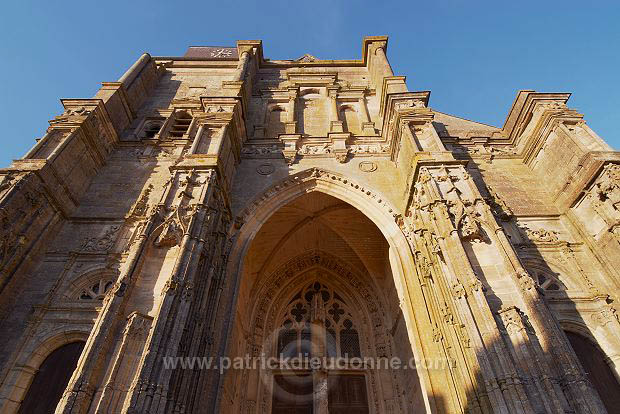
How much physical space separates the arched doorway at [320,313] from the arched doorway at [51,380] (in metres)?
3.51

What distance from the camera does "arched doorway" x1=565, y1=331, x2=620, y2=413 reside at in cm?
680

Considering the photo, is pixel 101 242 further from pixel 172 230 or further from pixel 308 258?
pixel 308 258

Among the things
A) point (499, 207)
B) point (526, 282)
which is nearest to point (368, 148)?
point (499, 207)

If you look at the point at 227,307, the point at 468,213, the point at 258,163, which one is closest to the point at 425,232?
the point at 468,213

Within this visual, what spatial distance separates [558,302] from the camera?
311 inches

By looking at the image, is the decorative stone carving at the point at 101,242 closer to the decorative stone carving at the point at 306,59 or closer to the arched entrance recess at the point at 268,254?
the arched entrance recess at the point at 268,254

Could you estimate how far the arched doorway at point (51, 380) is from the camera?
6.42 meters

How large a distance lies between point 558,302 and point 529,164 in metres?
4.64

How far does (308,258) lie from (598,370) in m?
8.35

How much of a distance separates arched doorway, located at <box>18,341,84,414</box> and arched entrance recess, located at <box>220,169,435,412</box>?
2914 mm

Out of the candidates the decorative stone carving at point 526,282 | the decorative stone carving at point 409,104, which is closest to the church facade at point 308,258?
the decorative stone carving at point 526,282

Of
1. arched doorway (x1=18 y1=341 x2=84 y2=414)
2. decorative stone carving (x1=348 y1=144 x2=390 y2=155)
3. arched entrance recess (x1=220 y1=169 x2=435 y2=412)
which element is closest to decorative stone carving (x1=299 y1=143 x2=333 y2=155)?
decorative stone carving (x1=348 y1=144 x2=390 y2=155)

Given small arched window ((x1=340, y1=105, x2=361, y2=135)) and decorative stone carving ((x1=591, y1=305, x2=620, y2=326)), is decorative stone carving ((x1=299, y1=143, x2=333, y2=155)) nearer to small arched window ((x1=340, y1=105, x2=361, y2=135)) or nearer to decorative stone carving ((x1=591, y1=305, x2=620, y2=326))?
small arched window ((x1=340, y1=105, x2=361, y2=135))

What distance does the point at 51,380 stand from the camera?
6.74m
